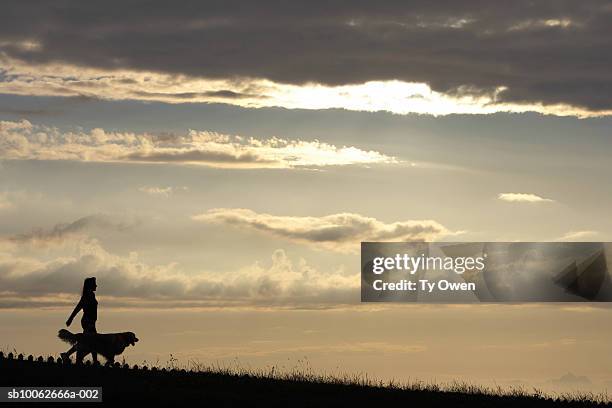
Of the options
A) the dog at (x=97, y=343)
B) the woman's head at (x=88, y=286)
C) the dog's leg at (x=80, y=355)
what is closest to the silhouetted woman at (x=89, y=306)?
the woman's head at (x=88, y=286)

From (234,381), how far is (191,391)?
360cm

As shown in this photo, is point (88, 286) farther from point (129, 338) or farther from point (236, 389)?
point (236, 389)

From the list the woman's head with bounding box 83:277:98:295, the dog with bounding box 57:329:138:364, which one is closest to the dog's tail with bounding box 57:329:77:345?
the dog with bounding box 57:329:138:364

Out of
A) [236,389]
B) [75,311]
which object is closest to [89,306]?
[75,311]

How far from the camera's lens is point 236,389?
84.3ft

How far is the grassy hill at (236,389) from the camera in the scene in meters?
23.3

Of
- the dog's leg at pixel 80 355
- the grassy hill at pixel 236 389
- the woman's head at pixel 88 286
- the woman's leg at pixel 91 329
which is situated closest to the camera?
the grassy hill at pixel 236 389

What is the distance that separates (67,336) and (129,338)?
1.95 m

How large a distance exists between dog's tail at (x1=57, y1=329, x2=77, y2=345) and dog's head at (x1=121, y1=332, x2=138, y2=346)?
1596 millimetres

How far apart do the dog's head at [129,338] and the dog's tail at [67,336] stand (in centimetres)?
160

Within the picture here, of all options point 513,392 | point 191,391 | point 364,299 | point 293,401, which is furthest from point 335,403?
point 364,299

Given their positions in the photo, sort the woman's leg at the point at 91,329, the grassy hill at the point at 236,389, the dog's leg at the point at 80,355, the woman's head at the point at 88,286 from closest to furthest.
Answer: the grassy hill at the point at 236,389, the dog's leg at the point at 80,355, the woman's leg at the point at 91,329, the woman's head at the point at 88,286

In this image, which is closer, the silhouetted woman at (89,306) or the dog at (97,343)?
the dog at (97,343)

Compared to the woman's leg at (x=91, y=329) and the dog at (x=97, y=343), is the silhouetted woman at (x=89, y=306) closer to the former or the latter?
the woman's leg at (x=91, y=329)
